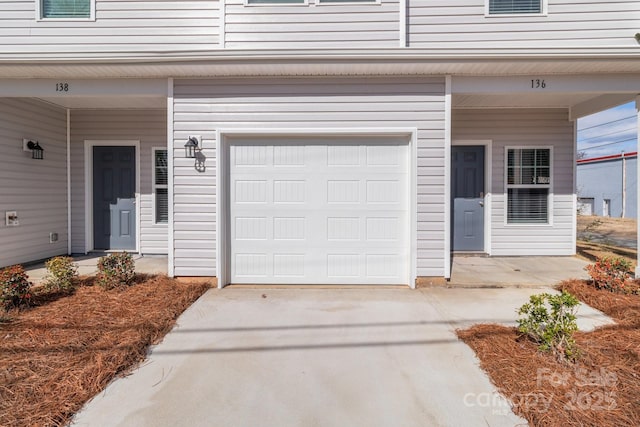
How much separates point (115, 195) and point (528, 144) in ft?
25.0

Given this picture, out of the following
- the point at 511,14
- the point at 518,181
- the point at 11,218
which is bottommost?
the point at 11,218

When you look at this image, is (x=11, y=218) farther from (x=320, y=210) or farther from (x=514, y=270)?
(x=514, y=270)

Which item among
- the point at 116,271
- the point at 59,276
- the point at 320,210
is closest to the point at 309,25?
the point at 320,210

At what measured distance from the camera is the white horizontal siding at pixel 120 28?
4.41 metres

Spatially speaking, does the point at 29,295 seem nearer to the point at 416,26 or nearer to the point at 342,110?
the point at 342,110

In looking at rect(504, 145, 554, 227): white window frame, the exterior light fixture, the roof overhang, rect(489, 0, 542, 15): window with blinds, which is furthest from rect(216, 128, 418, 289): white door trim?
rect(504, 145, 554, 227): white window frame

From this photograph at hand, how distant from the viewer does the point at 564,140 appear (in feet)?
20.0

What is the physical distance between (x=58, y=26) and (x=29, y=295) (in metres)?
3.62

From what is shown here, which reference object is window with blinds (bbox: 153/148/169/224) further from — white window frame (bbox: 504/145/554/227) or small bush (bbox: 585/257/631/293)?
small bush (bbox: 585/257/631/293)

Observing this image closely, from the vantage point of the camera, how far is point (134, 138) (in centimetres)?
599

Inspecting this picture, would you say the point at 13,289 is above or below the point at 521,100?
below

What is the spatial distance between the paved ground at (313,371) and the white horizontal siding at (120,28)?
349 centimetres

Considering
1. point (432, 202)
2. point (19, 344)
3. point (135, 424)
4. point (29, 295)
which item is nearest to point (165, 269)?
point (29, 295)

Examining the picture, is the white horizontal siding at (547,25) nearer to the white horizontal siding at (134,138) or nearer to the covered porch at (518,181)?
the covered porch at (518,181)
